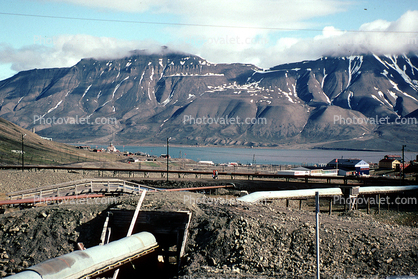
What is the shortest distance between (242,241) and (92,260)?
23.0 ft

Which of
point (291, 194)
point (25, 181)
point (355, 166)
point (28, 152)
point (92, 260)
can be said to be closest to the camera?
point (92, 260)

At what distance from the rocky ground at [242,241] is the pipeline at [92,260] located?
7.52ft

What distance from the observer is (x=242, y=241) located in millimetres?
18297

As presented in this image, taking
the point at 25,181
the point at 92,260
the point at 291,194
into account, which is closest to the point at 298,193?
the point at 291,194

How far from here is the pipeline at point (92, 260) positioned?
13.5 m

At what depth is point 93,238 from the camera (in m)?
20.3

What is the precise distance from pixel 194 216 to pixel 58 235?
7.30 m

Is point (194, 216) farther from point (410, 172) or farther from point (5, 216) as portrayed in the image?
point (410, 172)

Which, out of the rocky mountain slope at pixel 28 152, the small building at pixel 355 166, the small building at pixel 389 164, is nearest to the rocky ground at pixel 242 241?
the rocky mountain slope at pixel 28 152

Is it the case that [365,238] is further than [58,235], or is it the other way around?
[58,235]

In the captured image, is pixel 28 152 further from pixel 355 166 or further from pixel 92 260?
pixel 92 260

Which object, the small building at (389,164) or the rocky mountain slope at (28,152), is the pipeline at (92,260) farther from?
the small building at (389,164)

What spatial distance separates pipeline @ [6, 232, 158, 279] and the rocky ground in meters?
2.29

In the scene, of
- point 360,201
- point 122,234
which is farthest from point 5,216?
point 360,201
